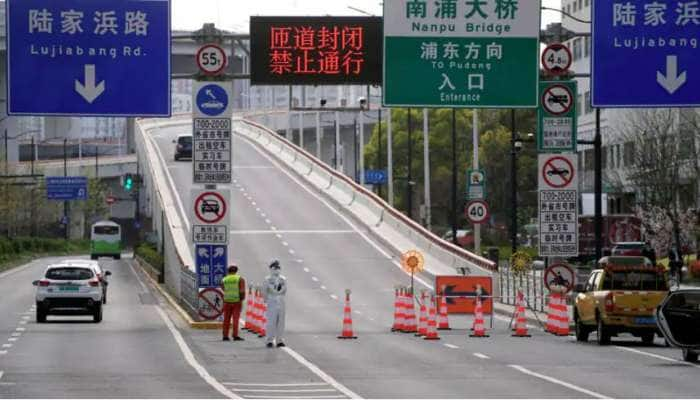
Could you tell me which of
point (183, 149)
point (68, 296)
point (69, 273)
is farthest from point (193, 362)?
point (183, 149)

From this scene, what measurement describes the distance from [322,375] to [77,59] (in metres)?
12.8

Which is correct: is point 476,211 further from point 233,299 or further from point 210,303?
point 233,299

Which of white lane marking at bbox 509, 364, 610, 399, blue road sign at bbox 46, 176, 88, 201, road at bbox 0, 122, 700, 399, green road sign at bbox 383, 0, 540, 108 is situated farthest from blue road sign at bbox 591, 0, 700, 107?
blue road sign at bbox 46, 176, 88, 201

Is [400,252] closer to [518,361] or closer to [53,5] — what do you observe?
[53,5]

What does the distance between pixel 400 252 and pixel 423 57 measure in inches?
1452

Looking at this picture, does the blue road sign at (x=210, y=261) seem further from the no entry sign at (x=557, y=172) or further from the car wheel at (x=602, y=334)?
the car wheel at (x=602, y=334)

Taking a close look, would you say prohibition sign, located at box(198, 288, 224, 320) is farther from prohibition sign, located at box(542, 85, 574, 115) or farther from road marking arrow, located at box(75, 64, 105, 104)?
prohibition sign, located at box(542, 85, 574, 115)

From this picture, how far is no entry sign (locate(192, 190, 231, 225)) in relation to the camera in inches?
1543

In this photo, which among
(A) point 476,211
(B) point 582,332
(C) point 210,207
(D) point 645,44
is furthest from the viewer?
(A) point 476,211

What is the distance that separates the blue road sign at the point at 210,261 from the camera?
3947 centimetres

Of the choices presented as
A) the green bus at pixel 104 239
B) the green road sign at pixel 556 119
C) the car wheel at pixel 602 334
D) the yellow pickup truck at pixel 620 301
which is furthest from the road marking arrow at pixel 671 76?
Result: the green bus at pixel 104 239

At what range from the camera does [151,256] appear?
3246 inches

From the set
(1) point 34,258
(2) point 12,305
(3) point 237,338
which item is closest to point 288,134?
(1) point 34,258

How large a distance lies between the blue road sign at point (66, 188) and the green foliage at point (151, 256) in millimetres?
20664
